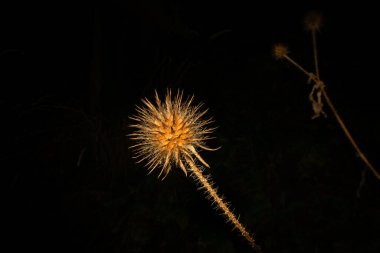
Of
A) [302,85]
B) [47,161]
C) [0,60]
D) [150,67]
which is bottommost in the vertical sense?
[302,85]

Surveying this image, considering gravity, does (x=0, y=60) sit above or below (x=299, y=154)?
above

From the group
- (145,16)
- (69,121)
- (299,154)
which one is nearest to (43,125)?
(69,121)

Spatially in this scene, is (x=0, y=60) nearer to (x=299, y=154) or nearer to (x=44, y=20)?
(x=44, y=20)

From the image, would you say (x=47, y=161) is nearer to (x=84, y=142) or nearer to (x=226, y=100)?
(x=84, y=142)

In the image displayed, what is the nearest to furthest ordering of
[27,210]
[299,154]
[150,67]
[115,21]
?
[27,210] < [299,154] < [115,21] < [150,67]

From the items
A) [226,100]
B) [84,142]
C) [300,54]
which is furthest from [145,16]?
[300,54]

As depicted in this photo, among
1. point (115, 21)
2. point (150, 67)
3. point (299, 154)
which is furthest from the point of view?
point (150, 67)

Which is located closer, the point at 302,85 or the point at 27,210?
the point at 27,210
